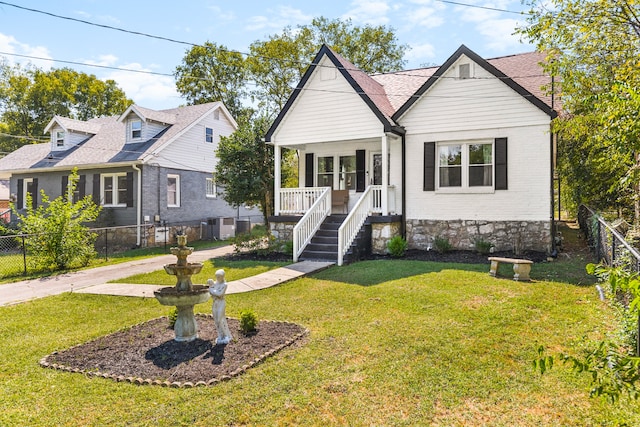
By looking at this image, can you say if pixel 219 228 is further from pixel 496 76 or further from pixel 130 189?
pixel 496 76

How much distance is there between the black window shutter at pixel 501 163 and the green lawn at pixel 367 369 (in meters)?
4.79

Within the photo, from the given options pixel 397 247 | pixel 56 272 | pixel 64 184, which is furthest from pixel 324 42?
pixel 56 272

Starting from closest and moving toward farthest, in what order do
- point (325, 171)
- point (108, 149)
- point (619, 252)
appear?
point (619, 252), point (325, 171), point (108, 149)

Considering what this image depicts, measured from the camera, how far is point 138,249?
17.3 meters

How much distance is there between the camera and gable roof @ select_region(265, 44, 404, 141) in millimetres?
12815

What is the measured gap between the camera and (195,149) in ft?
68.8

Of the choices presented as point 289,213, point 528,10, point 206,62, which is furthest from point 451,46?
point 206,62

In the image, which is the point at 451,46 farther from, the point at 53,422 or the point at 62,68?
the point at 62,68

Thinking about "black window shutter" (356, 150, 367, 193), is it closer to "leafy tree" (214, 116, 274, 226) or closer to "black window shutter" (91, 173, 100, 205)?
"leafy tree" (214, 116, 274, 226)

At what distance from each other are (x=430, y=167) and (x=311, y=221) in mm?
4106

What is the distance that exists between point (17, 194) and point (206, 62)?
58.2 ft

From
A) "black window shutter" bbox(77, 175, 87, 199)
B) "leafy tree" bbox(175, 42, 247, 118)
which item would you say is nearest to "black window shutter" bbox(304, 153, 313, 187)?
"black window shutter" bbox(77, 175, 87, 199)

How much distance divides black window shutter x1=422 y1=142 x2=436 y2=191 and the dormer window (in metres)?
14.0

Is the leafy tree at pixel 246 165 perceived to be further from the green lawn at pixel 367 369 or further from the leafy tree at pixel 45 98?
the leafy tree at pixel 45 98
